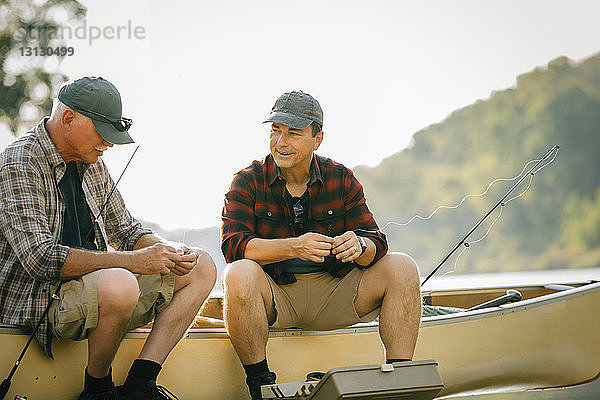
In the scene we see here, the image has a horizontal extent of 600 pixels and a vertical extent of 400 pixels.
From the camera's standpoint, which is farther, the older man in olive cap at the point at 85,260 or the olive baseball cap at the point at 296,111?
the olive baseball cap at the point at 296,111

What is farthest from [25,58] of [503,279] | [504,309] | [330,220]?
[503,279]

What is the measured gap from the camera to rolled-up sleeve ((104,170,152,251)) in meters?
2.42

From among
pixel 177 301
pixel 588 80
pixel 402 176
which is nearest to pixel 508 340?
pixel 177 301

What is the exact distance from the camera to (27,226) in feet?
6.53

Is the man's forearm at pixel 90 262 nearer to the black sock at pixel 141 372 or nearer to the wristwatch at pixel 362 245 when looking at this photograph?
the black sock at pixel 141 372

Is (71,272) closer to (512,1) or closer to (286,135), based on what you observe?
(286,135)

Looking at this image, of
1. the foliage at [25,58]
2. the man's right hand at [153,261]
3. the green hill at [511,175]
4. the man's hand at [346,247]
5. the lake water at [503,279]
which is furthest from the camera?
the green hill at [511,175]

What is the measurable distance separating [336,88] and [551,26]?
4714mm

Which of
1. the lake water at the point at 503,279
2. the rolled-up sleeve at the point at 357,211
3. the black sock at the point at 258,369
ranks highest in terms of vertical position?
the rolled-up sleeve at the point at 357,211

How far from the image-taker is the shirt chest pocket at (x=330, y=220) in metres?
2.50

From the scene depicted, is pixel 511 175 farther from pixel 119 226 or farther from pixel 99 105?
pixel 99 105

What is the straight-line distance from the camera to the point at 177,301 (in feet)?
7.39

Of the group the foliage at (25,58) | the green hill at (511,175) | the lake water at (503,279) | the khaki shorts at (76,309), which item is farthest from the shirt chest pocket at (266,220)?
the green hill at (511,175)

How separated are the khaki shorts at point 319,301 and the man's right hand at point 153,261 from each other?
0.38 metres
